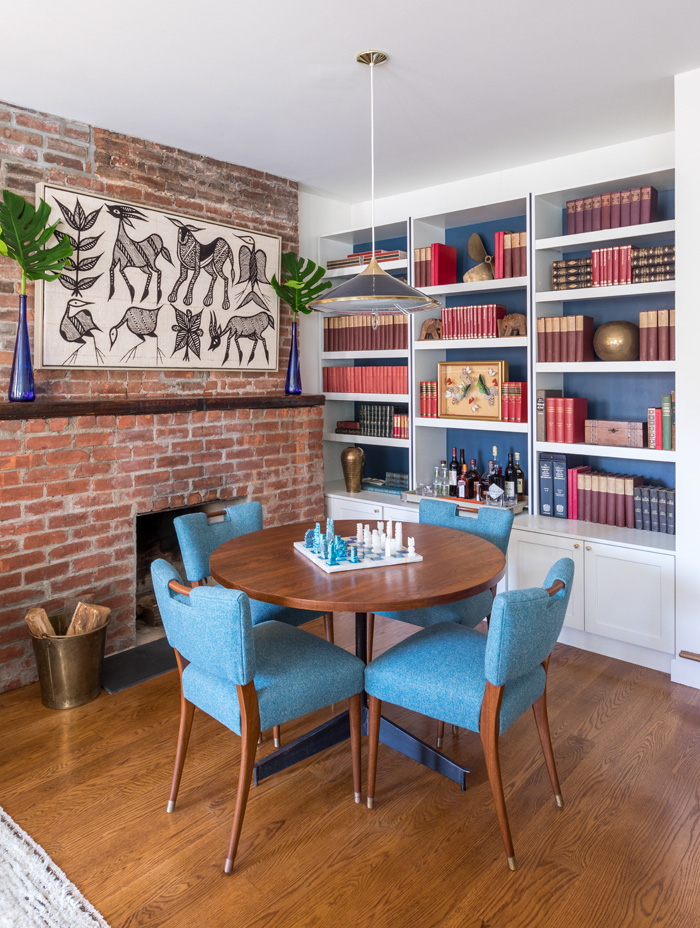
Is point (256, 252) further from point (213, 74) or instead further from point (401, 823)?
point (401, 823)

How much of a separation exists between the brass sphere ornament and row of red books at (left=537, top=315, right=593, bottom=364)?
0.34ft

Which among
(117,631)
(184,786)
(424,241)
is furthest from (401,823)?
(424,241)

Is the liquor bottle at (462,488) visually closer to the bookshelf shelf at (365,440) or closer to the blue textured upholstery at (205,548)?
the bookshelf shelf at (365,440)

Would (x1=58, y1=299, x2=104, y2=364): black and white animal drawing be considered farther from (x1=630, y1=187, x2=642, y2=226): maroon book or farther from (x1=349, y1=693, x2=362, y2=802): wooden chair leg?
(x1=630, y1=187, x2=642, y2=226): maroon book

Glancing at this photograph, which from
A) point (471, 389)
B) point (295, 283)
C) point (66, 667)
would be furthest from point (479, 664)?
point (295, 283)

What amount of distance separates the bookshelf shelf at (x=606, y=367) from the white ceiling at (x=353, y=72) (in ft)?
4.05

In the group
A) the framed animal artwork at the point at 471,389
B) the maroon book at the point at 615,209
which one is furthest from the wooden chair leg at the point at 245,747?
the maroon book at the point at 615,209

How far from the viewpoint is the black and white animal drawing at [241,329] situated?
4082 mm

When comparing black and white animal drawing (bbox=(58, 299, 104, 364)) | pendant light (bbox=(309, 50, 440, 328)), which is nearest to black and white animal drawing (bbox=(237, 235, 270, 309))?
black and white animal drawing (bbox=(58, 299, 104, 364))

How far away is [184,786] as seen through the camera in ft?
8.08

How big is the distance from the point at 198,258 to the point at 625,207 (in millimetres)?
2389

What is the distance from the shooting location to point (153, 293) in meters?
3.77

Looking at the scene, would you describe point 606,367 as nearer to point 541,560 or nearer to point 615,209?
point 615,209

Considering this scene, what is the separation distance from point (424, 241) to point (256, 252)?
44.3 inches
